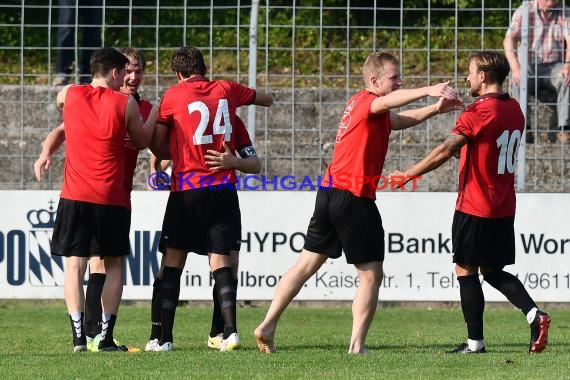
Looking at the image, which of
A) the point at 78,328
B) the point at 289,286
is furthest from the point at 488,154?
the point at 78,328

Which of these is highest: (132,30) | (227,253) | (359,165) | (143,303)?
(132,30)

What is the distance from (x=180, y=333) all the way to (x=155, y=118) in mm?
2402

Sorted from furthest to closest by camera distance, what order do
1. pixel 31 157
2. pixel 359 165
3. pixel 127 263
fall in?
pixel 31 157 → pixel 127 263 → pixel 359 165

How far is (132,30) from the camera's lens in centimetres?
1327

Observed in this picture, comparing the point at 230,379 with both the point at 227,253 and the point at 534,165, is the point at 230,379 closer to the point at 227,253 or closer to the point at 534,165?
the point at 227,253

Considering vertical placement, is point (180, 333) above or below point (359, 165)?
below

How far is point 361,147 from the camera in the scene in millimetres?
7957

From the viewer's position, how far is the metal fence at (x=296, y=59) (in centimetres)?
1273

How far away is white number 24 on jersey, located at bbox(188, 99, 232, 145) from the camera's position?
819 centimetres

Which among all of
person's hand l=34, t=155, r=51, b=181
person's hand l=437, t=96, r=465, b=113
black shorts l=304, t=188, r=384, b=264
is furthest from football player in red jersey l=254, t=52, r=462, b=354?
person's hand l=34, t=155, r=51, b=181

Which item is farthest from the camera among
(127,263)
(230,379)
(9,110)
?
(9,110)

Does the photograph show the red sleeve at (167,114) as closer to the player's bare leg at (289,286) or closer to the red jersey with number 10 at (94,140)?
the red jersey with number 10 at (94,140)

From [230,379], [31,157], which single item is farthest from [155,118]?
[31,157]

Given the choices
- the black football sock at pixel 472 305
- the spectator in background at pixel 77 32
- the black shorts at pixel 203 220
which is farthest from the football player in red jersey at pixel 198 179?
the spectator in background at pixel 77 32
